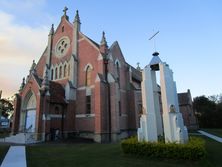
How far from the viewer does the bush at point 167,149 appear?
34.1ft

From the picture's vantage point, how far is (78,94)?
93.0ft

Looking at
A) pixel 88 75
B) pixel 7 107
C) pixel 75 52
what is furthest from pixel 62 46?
pixel 7 107

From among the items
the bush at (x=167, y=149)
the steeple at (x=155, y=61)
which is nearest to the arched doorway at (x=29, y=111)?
the bush at (x=167, y=149)

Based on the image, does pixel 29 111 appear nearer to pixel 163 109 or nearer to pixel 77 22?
pixel 77 22

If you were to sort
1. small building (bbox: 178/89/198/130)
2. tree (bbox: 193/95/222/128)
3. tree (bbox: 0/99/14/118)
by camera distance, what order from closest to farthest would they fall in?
small building (bbox: 178/89/198/130) < tree (bbox: 193/95/222/128) < tree (bbox: 0/99/14/118)

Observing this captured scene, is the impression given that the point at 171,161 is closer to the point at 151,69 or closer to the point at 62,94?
the point at 151,69

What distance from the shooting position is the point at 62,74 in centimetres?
3100

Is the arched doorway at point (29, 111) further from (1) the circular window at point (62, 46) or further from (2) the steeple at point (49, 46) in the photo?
(1) the circular window at point (62, 46)

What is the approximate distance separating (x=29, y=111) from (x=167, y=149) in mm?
21382

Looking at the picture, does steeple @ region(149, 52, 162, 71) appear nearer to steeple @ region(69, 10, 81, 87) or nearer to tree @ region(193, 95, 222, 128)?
steeple @ region(69, 10, 81, 87)

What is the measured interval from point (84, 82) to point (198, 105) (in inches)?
1747

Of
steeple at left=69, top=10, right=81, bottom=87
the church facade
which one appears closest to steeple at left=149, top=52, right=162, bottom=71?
the church facade

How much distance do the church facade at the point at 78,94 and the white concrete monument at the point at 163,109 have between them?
10576mm

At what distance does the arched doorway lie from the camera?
26.3 meters
